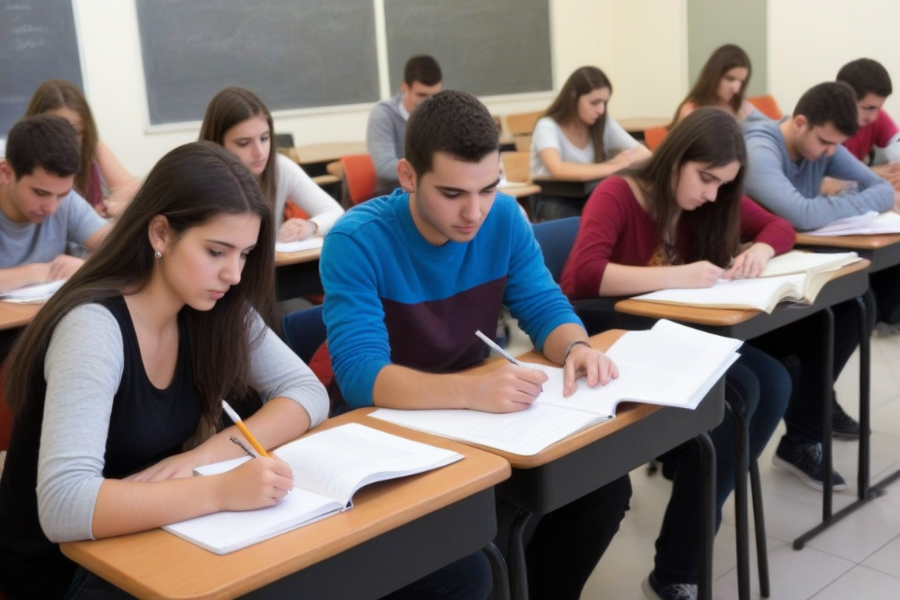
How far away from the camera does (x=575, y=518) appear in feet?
5.80

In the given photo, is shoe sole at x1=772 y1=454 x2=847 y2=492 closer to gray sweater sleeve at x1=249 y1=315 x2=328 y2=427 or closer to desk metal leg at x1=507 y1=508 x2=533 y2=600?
desk metal leg at x1=507 y1=508 x2=533 y2=600

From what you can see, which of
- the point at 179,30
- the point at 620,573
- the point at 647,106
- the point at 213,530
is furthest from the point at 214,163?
the point at 647,106

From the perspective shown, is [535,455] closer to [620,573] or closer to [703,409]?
[703,409]

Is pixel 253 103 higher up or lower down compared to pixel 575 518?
higher up

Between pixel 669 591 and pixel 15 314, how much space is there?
1.67 metres

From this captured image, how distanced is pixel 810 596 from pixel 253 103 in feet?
6.95

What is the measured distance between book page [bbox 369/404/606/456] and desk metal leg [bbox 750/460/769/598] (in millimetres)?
948

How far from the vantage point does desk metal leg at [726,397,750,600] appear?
1991 mm

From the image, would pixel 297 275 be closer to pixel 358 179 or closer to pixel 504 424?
pixel 358 179

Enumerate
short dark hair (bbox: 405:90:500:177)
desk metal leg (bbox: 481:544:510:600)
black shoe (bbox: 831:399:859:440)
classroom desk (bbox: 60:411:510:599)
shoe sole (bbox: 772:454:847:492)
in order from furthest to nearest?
black shoe (bbox: 831:399:859:440) < shoe sole (bbox: 772:454:847:492) < short dark hair (bbox: 405:90:500:177) < desk metal leg (bbox: 481:544:510:600) < classroom desk (bbox: 60:411:510:599)

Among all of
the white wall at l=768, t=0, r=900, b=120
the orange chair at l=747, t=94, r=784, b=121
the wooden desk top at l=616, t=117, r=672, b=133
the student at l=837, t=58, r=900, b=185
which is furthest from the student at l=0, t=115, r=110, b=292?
the white wall at l=768, t=0, r=900, b=120

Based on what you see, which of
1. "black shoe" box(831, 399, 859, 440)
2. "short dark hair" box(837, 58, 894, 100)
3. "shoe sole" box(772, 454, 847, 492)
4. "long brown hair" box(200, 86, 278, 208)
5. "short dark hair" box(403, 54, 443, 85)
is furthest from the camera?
"short dark hair" box(403, 54, 443, 85)

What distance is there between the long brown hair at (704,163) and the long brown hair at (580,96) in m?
1.99

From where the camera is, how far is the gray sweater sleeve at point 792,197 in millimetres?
2793
